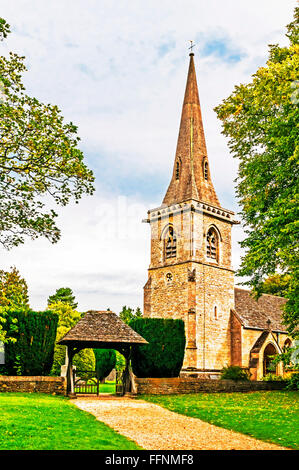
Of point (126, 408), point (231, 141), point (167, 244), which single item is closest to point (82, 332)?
point (126, 408)

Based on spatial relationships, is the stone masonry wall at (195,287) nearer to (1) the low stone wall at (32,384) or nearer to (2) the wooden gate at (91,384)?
(2) the wooden gate at (91,384)

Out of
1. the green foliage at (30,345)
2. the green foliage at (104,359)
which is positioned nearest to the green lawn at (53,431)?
the green foliage at (30,345)

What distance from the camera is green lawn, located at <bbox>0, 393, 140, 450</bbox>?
24.2 feet

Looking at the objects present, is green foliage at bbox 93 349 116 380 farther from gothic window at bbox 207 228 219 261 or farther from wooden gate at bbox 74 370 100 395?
wooden gate at bbox 74 370 100 395

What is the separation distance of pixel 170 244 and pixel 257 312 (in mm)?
9834

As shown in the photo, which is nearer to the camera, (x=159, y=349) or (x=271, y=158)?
(x=271, y=158)

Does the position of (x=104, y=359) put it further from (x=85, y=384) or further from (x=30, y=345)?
(x=30, y=345)

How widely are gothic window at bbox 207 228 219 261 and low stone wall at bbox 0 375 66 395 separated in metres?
19.9

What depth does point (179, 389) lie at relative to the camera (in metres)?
21.1

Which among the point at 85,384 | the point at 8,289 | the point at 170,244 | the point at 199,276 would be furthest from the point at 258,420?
the point at 170,244

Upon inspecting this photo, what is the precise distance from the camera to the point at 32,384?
738 inches

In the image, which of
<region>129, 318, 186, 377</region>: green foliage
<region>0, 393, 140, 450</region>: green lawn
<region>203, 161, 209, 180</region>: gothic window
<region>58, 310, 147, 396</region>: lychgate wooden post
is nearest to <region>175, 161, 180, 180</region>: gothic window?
<region>203, 161, 209, 180</region>: gothic window

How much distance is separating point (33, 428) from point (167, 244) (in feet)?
94.4
